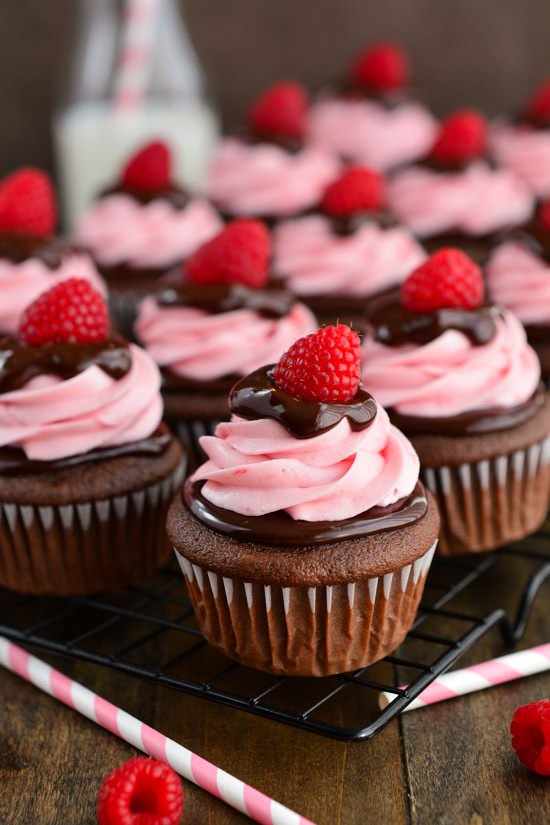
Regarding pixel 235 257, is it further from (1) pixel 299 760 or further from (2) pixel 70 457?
(1) pixel 299 760

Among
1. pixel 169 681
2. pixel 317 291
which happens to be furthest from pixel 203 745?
pixel 317 291

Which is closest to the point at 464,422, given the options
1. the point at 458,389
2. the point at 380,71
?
the point at 458,389

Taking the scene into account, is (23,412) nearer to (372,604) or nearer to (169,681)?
(169,681)

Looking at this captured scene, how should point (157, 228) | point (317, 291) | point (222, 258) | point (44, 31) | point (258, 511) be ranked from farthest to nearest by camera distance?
1. point (44, 31)
2. point (157, 228)
3. point (317, 291)
4. point (222, 258)
5. point (258, 511)

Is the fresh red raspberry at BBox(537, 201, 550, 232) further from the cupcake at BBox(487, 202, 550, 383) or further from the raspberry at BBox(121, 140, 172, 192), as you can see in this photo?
the raspberry at BBox(121, 140, 172, 192)

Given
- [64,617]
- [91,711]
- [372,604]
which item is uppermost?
[372,604]

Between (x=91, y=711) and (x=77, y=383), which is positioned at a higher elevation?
(x=77, y=383)
